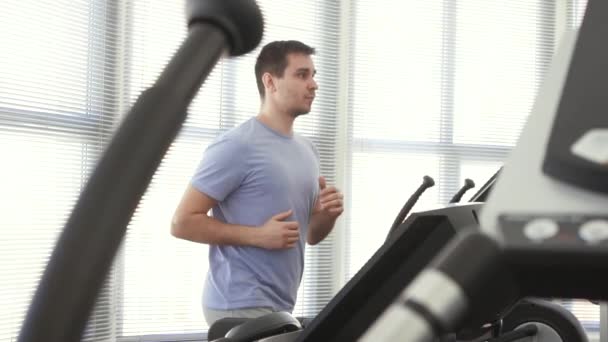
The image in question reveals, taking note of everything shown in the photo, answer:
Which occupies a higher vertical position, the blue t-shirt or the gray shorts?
the blue t-shirt

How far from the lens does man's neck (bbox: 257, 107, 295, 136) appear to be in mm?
2174

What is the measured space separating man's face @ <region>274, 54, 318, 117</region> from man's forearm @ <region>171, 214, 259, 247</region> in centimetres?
48

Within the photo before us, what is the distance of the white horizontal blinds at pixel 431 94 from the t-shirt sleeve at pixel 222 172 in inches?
56.2

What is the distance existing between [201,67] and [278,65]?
6.28 ft

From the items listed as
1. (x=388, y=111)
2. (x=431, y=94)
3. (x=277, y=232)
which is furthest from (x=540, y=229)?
(x=431, y=94)

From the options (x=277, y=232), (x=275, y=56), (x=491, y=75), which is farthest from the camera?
(x=491, y=75)

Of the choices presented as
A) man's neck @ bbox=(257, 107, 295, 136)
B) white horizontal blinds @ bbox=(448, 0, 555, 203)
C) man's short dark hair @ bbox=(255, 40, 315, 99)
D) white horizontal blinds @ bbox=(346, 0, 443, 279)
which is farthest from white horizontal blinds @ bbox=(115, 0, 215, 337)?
white horizontal blinds @ bbox=(448, 0, 555, 203)

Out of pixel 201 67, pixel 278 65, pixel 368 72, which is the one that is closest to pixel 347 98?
pixel 368 72

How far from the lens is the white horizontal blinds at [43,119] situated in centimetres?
232

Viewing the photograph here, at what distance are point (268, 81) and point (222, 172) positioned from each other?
453 mm

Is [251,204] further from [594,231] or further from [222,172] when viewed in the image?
[594,231]

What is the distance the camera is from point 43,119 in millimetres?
2471

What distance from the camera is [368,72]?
3426 millimetres

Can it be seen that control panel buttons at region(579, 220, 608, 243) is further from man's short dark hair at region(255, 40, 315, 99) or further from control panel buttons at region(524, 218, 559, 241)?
man's short dark hair at region(255, 40, 315, 99)
